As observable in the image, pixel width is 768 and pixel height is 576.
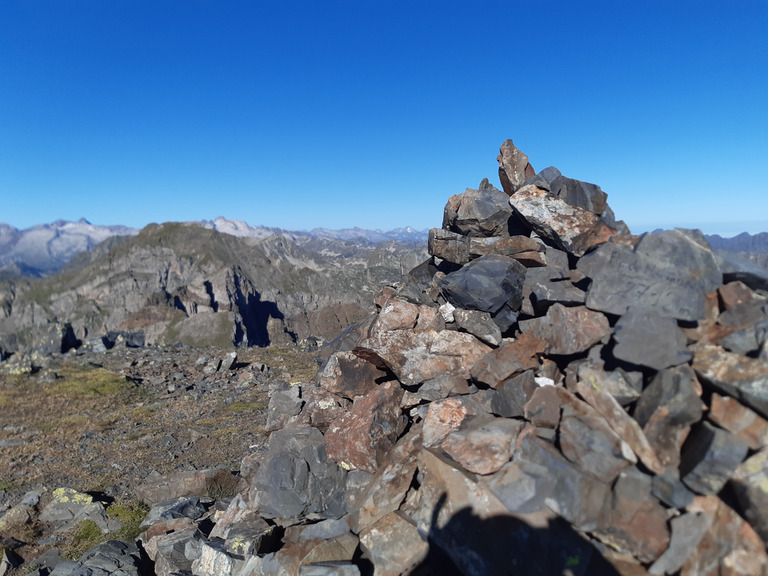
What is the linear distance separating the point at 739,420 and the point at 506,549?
411 cm

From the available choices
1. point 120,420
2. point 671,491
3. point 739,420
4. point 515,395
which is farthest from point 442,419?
point 120,420

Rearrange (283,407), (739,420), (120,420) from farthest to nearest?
Answer: (120,420)
(283,407)
(739,420)

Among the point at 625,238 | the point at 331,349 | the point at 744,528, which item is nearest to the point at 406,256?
the point at 331,349

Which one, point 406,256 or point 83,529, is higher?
→ point 406,256

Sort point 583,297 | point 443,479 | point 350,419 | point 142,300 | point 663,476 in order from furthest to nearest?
1. point 142,300
2. point 350,419
3. point 583,297
4. point 443,479
5. point 663,476

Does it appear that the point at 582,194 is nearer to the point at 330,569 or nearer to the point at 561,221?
the point at 561,221

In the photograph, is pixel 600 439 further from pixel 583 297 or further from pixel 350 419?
pixel 350 419

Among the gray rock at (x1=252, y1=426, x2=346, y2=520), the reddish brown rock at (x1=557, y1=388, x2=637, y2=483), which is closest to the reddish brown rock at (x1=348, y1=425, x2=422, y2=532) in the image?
the gray rock at (x1=252, y1=426, x2=346, y2=520)

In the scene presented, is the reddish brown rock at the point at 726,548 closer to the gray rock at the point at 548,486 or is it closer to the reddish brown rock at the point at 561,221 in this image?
the gray rock at the point at 548,486

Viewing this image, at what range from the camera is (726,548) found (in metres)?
5.90

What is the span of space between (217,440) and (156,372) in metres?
24.1

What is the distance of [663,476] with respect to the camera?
6621 millimetres

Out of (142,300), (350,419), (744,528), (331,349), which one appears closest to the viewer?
(744,528)

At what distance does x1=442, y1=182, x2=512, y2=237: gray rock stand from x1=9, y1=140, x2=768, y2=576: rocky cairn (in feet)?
0.21
